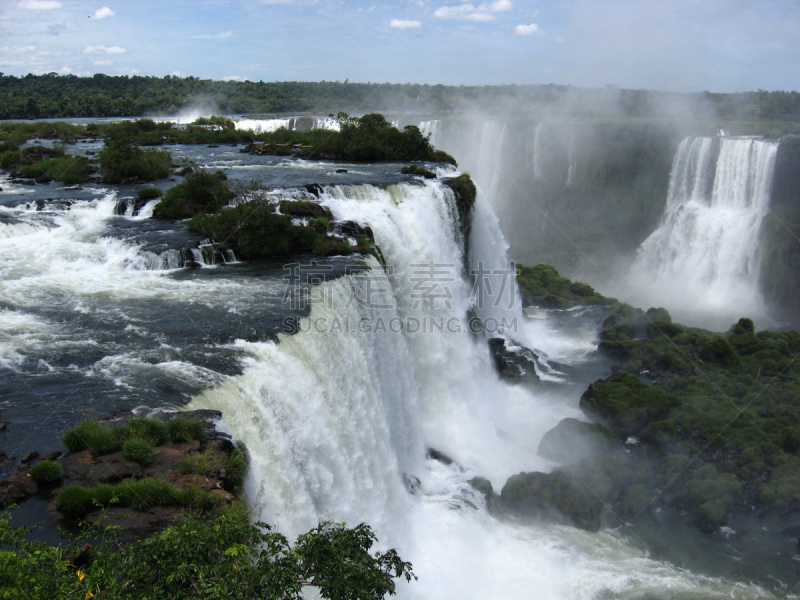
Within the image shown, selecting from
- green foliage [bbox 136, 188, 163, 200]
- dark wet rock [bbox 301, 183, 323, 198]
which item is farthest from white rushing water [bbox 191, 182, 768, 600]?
green foliage [bbox 136, 188, 163, 200]

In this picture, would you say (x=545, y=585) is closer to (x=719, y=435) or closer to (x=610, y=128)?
(x=719, y=435)

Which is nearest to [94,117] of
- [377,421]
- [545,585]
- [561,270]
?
[561,270]

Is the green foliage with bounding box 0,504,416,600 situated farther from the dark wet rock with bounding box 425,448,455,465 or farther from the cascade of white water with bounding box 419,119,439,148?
the cascade of white water with bounding box 419,119,439,148

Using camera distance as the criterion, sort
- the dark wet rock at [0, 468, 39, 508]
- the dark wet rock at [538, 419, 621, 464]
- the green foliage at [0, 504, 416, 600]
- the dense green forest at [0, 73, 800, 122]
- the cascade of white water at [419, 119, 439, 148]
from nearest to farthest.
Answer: the green foliage at [0, 504, 416, 600]
the dark wet rock at [0, 468, 39, 508]
the dark wet rock at [538, 419, 621, 464]
the cascade of white water at [419, 119, 439, 148]
the dense green forest at [0, 73, 800, 122]

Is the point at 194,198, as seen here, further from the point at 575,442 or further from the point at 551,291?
the point at 551,291

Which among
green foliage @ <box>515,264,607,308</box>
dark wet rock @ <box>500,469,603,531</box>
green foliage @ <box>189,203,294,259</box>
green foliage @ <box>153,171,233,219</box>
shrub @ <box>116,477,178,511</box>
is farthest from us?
green foliage @ <box>515,264,607,308</box>

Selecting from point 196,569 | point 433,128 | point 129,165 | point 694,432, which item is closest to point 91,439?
point 196,569
